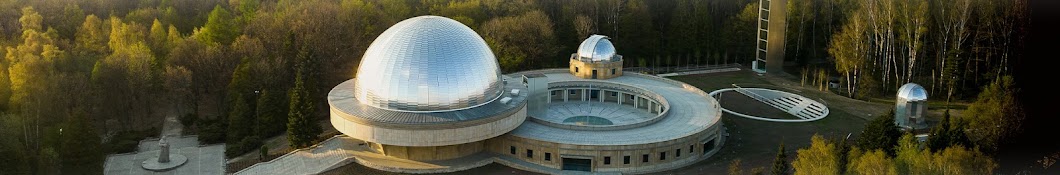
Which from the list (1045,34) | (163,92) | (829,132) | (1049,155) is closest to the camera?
(1045,34)

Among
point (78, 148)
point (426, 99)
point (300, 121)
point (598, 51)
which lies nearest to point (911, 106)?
point (598, 51)

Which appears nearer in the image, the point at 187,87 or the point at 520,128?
the point at 520,128

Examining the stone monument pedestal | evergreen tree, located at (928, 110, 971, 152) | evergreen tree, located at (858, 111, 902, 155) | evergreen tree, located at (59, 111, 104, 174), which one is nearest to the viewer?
evergreen tree, located at (928, 110, 971, 152)

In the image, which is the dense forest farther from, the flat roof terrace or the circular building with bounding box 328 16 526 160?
the flat roof terrace

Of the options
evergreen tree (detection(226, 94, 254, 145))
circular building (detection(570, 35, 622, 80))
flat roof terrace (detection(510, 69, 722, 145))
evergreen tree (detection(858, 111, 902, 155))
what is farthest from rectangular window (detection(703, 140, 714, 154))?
evergreen tree (detection(226, 94, 254, 145))

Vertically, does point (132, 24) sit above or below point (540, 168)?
above

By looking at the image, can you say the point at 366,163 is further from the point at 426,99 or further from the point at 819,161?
the point at 819,161

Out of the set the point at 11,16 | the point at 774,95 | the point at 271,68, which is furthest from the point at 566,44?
the point at 11,16

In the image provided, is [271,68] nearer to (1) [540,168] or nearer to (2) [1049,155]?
(1) [540,168]
